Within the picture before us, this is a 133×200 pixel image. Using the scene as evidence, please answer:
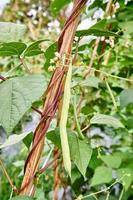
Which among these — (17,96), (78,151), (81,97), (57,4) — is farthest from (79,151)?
(81,97)

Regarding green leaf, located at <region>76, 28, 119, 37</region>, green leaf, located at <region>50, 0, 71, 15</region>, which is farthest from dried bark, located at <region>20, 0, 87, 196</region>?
green leaf, located at <region>50, 0, 71, 15</region>

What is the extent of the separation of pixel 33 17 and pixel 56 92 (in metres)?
4.09

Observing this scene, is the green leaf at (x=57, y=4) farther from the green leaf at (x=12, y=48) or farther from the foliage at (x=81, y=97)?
the green leaf at (x=12, y=48)

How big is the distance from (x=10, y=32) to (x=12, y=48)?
88 millimetres

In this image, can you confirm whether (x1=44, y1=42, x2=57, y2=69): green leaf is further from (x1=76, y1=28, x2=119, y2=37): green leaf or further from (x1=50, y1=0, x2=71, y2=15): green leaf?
(x1=50, y1=0, x2=71, y2=15): green leaf

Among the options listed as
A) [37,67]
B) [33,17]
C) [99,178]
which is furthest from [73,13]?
[33,17]

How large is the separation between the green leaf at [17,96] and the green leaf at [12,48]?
49 mm

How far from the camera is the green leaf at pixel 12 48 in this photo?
638mm

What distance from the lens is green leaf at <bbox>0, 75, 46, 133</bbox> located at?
1.89 ft

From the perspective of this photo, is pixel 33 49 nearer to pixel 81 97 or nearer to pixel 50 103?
pixel 50 103

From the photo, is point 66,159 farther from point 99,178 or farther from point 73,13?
point 99,178

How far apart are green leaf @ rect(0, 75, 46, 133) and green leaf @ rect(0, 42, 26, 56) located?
0.05 meters

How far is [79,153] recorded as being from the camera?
702 mm

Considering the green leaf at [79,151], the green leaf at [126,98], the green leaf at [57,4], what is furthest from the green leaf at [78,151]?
the green leaf at [126,98]
